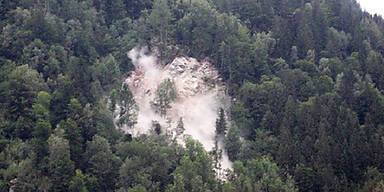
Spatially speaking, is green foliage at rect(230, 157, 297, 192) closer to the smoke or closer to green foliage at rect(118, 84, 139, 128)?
the smoke

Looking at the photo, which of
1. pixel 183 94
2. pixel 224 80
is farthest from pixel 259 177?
pixel 224 80

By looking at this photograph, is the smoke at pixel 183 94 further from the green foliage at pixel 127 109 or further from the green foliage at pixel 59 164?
the green foliage at pixel 59 164

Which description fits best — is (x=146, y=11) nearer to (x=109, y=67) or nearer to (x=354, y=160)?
(x=109, y=67)

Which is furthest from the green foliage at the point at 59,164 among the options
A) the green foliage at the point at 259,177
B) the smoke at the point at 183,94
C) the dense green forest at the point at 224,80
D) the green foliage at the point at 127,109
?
the green foliage at the point at 259,177

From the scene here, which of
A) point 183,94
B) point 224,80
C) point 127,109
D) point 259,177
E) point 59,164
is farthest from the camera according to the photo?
point 224,80

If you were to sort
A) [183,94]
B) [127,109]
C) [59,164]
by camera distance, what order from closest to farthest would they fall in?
[59,164] < [127,109] < [183,94]

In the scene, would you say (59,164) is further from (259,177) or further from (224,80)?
(224,80)

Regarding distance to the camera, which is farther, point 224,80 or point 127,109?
point 224,80
